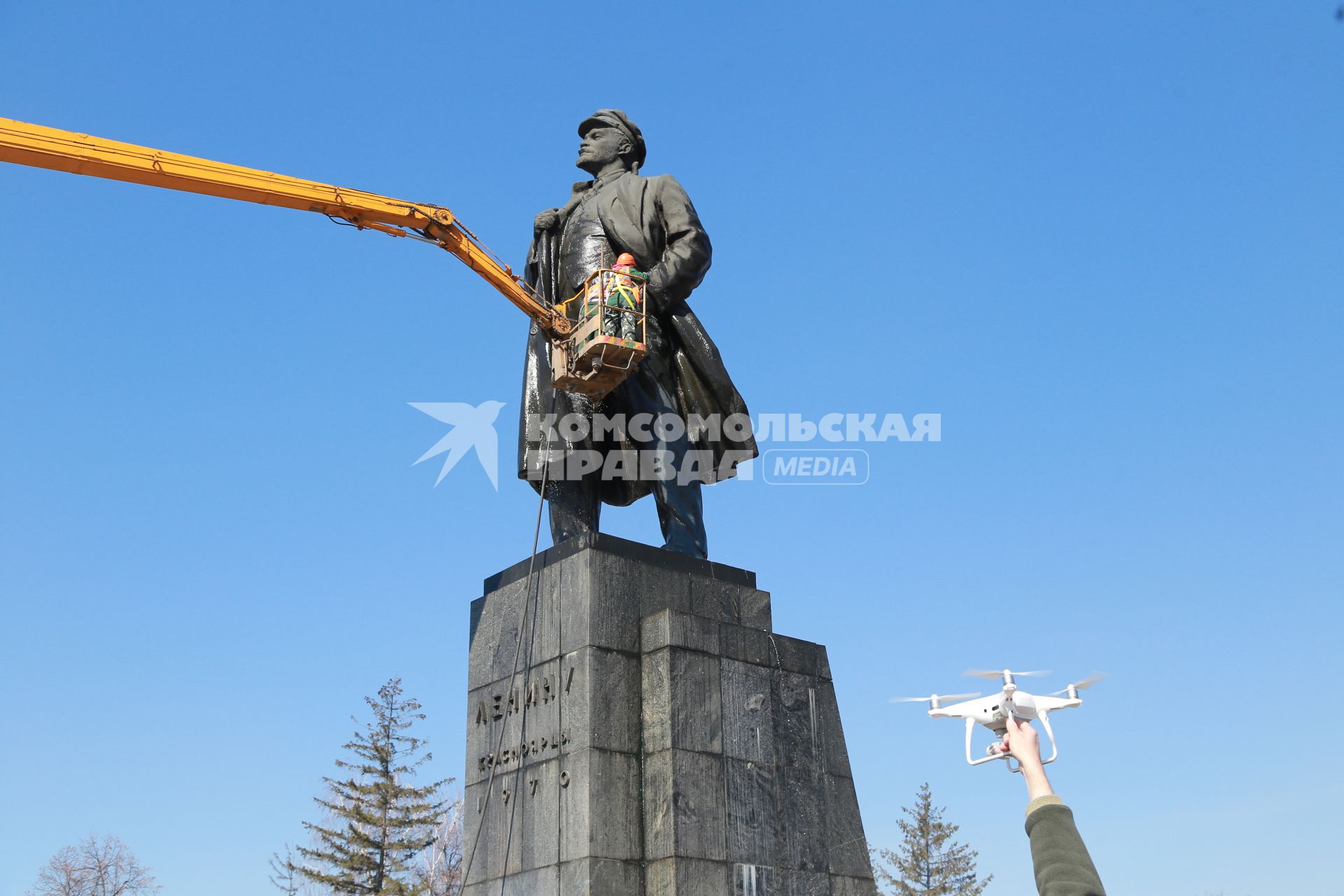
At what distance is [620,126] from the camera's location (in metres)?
10.9

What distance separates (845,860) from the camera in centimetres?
880

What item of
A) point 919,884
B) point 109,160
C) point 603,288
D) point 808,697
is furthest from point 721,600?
point 919,884

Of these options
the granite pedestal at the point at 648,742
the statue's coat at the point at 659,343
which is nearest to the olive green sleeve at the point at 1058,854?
the granite pedestal at the point at 648,742

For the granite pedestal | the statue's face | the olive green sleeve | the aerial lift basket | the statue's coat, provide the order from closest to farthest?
the olive green sleeve < the granite pedestal < the aerial lift basket < the statue's coat < the statue's face

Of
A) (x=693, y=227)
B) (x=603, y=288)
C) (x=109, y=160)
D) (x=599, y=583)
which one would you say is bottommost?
(x=599, y=583)

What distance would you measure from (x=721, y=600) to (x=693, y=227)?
2.91m

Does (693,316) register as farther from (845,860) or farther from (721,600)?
(845,860)

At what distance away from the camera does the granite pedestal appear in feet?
26.1

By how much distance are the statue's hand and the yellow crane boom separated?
519 millimetres

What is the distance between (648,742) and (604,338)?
2.79 metres

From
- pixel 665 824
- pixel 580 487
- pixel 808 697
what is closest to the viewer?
pixel 665 824

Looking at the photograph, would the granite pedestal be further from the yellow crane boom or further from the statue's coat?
the yellow crane boom

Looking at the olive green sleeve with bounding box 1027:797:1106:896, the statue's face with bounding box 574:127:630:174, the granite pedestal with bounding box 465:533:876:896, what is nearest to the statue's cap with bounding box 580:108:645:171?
the statue's face with bounding box 574:127:630:174

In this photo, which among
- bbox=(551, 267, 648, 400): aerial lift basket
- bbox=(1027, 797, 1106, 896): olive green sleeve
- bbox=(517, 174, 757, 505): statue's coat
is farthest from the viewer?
bbox=(517, 174, 757, 505): statue's coat
